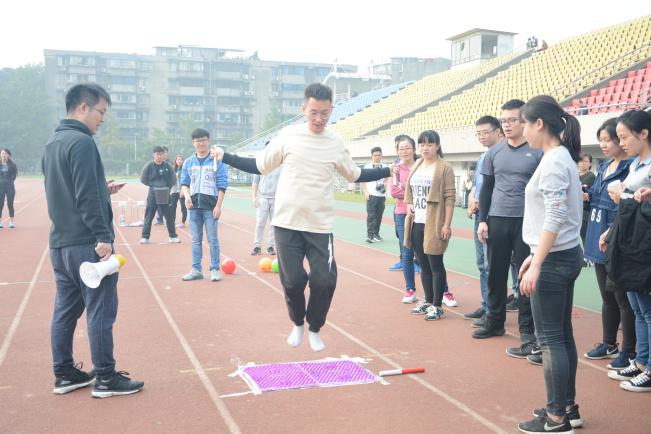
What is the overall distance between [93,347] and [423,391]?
2.45m

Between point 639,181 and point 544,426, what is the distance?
1.96 m

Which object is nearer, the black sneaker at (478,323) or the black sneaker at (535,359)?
the black sneaker at (535,359)

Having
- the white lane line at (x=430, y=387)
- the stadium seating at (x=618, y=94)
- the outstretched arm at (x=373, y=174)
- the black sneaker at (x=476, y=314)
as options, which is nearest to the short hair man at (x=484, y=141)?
the black sneaker at (x=476, y=314)

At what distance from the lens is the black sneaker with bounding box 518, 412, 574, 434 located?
12.1ft

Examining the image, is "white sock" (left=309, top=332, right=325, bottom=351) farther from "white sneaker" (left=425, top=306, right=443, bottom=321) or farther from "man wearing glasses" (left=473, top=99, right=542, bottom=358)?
"white sneaker" (left=425, top=306, right=443, bottom=321)

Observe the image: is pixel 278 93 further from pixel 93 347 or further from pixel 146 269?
pixel 93 347

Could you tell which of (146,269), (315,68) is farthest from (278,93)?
(146,269)

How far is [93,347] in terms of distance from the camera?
14.3 feet

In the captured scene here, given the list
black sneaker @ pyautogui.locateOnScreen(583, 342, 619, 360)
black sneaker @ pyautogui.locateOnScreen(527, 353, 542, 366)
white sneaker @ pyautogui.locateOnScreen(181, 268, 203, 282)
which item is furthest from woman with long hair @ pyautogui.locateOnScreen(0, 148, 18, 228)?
black sneaker @ pyautogui.locateOnScreen(583, 342, 619, 360)

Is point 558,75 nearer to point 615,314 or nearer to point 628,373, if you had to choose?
point 615,314

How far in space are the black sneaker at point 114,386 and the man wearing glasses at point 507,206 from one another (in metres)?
3.24

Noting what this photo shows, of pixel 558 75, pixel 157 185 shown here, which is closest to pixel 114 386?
pixel 157 185

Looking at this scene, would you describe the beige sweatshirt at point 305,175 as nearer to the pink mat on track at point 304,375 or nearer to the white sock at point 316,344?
the white sock at point 316,344

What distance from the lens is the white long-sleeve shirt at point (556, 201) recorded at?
3.55 m
